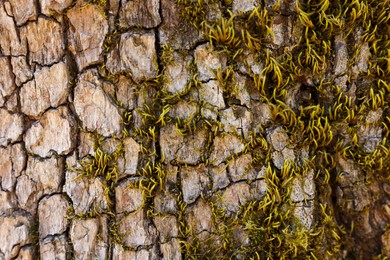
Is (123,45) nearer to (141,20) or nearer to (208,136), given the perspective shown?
(141,20)

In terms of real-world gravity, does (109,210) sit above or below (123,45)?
below

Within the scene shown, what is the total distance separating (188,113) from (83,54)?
432 mm

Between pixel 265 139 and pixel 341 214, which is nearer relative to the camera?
pixel 265 139

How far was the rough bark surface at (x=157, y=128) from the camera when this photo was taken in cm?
148

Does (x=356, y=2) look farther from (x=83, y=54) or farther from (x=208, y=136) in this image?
(x=83, y=54)

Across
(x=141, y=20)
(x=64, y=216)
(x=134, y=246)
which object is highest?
(x=141, y=20)

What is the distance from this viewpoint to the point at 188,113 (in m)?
1.50

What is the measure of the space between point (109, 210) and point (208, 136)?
17.3 inches

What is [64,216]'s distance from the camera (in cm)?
149

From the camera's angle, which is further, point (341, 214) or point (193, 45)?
point (341, 214)

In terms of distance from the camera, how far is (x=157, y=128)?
4.91 ft

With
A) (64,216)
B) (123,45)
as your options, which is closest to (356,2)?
(123,45)

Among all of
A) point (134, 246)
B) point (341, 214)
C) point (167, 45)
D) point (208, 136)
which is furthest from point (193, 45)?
point (341, 214)

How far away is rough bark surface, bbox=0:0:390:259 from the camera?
1.48 m
